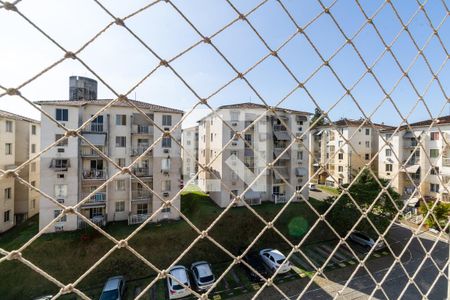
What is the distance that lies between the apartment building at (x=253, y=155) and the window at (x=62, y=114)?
3.87 m

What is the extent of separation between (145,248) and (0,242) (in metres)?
3.71

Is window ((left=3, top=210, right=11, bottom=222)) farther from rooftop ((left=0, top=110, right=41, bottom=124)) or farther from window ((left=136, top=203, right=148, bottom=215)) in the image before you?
window ((left=136, top=203, right=148, bottom=215))

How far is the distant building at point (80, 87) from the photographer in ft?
23.3

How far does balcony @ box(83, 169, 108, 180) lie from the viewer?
6.33 meters

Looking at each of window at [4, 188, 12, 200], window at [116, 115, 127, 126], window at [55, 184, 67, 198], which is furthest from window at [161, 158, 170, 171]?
window at [4, 188, 12, 200]

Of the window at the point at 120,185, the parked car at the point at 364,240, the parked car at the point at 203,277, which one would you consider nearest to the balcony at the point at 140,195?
the window at the point at 120,185

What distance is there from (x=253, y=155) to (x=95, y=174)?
4.76 meters

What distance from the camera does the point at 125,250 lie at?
17.5 feet

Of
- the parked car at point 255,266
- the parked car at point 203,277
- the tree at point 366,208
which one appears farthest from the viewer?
the tree at point 366,208

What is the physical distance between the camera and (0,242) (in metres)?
5.80

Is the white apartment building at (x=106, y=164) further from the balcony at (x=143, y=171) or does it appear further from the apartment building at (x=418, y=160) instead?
the apartment building at (x=418, y=160)

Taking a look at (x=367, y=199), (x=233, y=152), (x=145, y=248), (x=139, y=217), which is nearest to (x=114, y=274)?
(x=145, y=248)

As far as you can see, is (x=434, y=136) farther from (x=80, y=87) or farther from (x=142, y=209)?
(x=80, y=87)

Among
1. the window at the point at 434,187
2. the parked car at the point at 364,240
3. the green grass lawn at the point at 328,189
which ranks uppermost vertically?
the window at the point at 434,187
